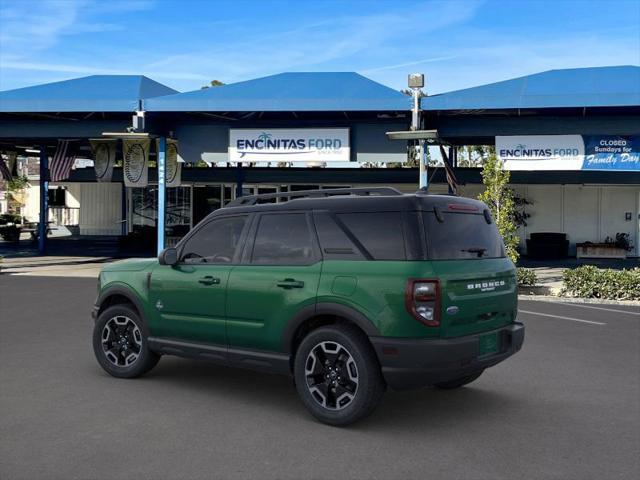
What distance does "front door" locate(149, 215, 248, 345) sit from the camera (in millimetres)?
5992

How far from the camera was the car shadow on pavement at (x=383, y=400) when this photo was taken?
17.9 feet

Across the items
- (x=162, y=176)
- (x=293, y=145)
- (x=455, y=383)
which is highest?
(x=293, y=145)

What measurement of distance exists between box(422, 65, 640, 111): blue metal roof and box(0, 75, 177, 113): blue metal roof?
9085 millimetres

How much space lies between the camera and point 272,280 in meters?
5.61

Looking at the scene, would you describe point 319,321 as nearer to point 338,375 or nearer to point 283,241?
point 338,375

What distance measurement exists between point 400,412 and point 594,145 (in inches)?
607

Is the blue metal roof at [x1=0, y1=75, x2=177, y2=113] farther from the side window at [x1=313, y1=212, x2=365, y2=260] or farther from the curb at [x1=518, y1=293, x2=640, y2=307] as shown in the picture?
the side window at [x1=313, y1=212, x2=365, y2=260]

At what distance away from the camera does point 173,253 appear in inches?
251

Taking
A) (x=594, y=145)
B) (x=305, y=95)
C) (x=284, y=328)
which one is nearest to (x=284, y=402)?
(x=284, y=328)

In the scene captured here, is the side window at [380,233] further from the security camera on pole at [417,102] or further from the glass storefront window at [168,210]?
the glass storefront window at [168,210]

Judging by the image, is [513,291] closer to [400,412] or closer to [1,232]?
[400,412]

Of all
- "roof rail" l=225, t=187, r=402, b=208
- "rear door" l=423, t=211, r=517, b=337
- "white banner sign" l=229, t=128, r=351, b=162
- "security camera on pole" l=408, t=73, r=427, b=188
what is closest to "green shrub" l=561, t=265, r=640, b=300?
"security camera on pole" l=408, t=73, r=427, b=188

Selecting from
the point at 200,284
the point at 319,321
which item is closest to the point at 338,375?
the point at 319,321

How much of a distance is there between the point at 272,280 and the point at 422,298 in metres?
1.43
